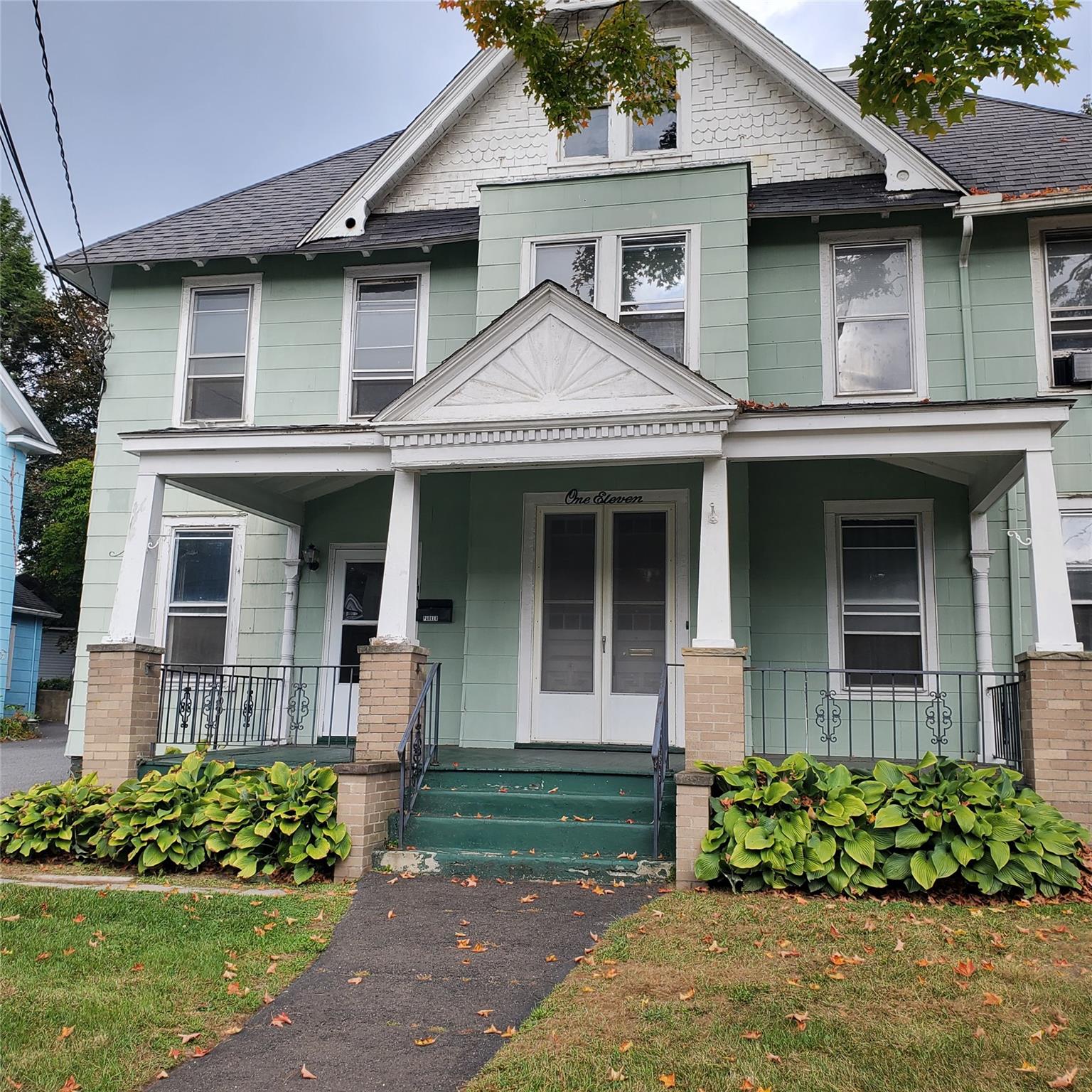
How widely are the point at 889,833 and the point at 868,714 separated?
3.08 m

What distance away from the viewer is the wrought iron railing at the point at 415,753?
761 centimetres

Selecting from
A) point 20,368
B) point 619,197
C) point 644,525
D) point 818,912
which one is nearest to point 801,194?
point 619,197

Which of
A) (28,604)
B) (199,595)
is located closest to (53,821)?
(199,595)

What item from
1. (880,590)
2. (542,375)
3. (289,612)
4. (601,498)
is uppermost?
(542,375)

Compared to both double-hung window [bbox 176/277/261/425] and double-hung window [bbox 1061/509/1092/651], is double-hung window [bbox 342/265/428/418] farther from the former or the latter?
double-hung window [bbox 1061/509/1092/651]

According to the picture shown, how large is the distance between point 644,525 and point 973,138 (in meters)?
6.32

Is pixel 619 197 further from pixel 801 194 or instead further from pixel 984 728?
pixel 984 728

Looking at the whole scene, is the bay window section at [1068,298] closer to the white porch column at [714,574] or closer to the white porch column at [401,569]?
the white porch column at [714,574]

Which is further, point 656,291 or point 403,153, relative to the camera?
point 403,153

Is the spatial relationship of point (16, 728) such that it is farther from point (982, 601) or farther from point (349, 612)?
point (982, 601)

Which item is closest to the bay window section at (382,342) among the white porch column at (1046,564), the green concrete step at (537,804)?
the green concrete step at (537,804)

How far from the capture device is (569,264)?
10352 millimetres

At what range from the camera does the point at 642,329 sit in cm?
995

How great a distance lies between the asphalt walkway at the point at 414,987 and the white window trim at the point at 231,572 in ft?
15.8
